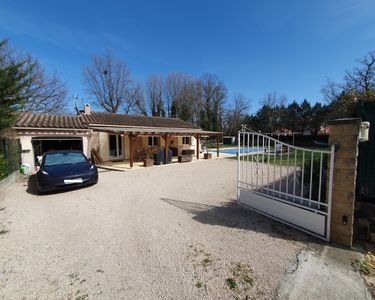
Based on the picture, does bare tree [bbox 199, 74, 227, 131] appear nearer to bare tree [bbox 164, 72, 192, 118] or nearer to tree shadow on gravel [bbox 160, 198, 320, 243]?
bare tree [bbox 164, 72, 192, 118]

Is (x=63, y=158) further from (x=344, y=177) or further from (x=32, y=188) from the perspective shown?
(x=344, y=177)

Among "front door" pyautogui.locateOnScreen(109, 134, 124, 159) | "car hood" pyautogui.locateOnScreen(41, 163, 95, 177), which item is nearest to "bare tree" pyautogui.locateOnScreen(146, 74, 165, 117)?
"front door" pyautogui.locateOnScreen(109, 134, 124, 159)

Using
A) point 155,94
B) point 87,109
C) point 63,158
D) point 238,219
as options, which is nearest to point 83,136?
point 87,109

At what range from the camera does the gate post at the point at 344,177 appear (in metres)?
3.05

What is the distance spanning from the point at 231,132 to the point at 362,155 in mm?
42293

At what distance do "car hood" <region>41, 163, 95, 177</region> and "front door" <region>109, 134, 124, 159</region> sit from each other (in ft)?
27.5

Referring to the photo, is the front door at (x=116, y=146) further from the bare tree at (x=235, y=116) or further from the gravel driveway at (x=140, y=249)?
the bare tree at (x=235, y=116)

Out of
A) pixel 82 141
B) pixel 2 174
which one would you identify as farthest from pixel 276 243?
pixel 82 141

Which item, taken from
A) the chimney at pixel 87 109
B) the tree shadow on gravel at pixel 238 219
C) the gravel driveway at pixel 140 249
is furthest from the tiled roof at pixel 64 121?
the tree shadow on gravel at pixel 238 219

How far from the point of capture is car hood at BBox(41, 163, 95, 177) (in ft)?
21.8

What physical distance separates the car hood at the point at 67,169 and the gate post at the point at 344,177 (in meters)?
7.23

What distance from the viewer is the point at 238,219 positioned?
→ 4387 millimetres

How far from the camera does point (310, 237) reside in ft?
11.5

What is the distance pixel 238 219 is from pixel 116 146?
13.6 metres
